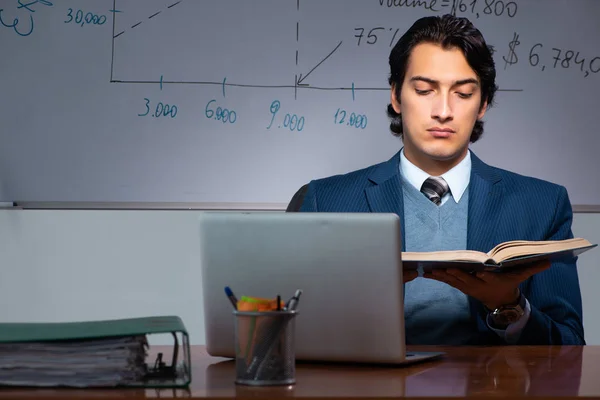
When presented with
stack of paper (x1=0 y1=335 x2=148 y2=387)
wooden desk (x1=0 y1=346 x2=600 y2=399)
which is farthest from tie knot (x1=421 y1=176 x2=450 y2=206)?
stack of paper (x1=0 y1=335 x2=148 y2=387)

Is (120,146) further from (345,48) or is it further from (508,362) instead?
(508,362)

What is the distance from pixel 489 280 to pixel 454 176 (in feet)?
2.04

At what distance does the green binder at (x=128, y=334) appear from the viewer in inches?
38.9

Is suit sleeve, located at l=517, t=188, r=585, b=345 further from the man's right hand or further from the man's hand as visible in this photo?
the man's right hand

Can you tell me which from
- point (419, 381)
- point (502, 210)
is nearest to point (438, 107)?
point (502, 210)

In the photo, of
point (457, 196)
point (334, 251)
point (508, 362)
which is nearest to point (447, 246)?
point (457, 196)

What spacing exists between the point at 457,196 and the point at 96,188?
3.96ft

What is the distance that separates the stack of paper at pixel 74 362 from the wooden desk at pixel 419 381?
0.03 meters

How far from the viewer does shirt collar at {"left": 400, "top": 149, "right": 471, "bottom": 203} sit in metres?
2.02

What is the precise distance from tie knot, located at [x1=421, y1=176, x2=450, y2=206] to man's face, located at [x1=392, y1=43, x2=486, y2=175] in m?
0.03

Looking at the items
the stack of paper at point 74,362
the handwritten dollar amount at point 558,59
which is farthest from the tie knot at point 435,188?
the stack of paper at point 74,362

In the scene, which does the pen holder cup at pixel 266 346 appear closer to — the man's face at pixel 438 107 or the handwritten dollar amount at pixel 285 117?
the man's face at pixel 438 107

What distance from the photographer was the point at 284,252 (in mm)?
1134

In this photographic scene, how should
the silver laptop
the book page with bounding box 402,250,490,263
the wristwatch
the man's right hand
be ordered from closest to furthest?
1. the silver laptop
2. the book page with bounding box 402,250,490,263
3. the man's right hand
4. the wristwatch
